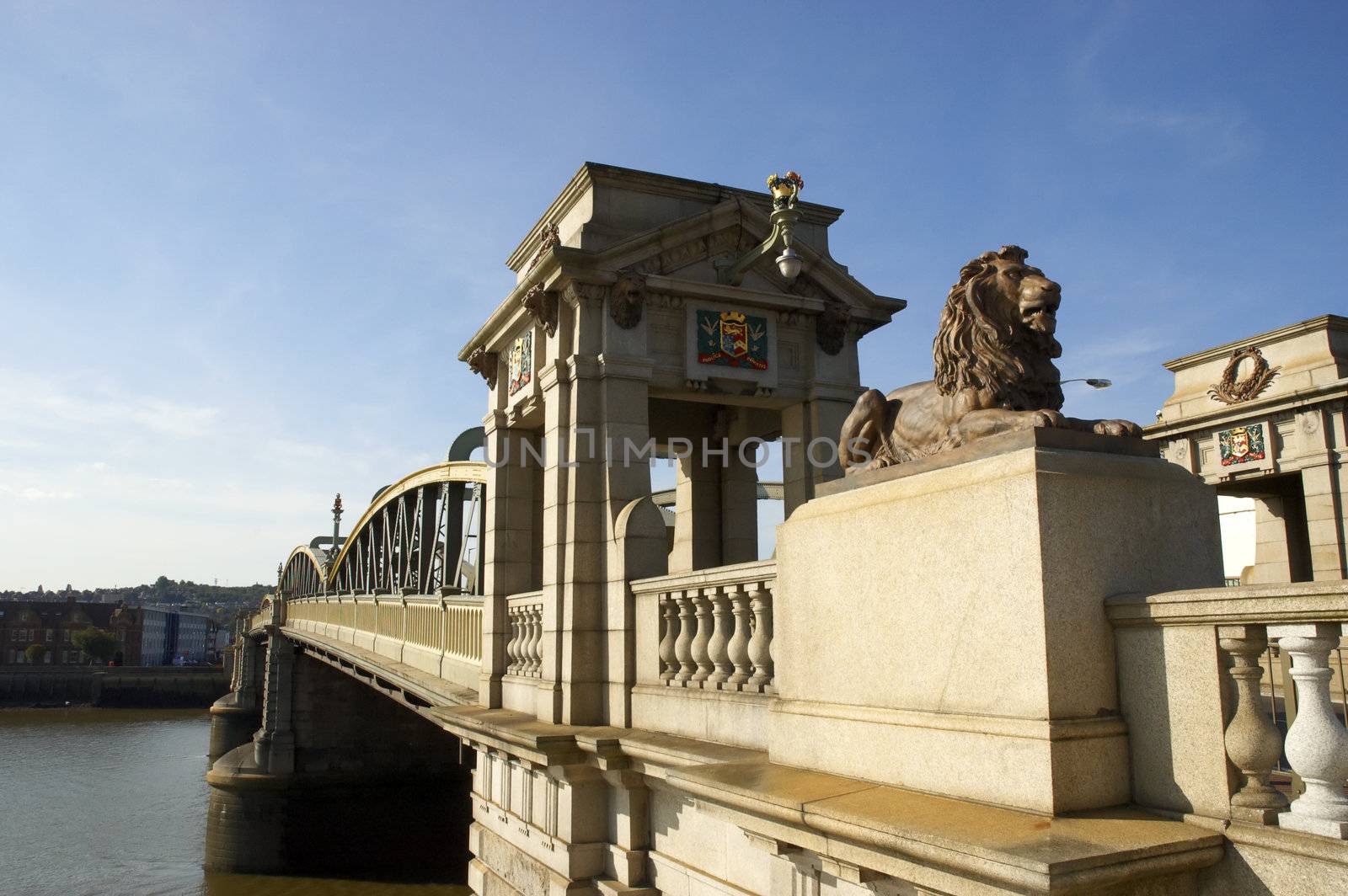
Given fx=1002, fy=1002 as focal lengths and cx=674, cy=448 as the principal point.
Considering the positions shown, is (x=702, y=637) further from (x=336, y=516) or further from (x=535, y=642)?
(x=336, y=516)

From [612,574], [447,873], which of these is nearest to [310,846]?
[447,873]

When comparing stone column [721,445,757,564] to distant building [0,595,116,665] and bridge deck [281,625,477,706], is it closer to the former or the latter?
bridge deck [281,625,477,706]

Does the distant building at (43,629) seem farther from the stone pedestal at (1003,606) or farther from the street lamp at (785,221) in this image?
the stone pedestal at (1003,606)

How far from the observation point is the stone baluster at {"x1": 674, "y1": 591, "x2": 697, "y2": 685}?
24.7ft

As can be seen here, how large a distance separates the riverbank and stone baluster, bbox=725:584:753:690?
9906 cm

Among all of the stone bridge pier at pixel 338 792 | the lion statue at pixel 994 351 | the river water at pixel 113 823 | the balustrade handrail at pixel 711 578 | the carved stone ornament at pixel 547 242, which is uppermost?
the carved stone ornament at pixel 547 242

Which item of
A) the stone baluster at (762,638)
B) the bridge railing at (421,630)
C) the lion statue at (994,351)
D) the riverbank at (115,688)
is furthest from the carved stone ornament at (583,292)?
the riverbank at (115,688)

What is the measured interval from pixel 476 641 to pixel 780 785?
890 centimetres

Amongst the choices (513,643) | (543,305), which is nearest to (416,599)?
(513,643)

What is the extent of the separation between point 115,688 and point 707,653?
10329 centimetres

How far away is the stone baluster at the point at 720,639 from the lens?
6969 millimetres

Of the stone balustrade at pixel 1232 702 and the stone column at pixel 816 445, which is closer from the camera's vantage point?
the stone balustrade at pixel 1232 702

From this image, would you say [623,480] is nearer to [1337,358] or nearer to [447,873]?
[1337,358]

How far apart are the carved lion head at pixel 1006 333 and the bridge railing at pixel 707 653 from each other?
70.6 inches
